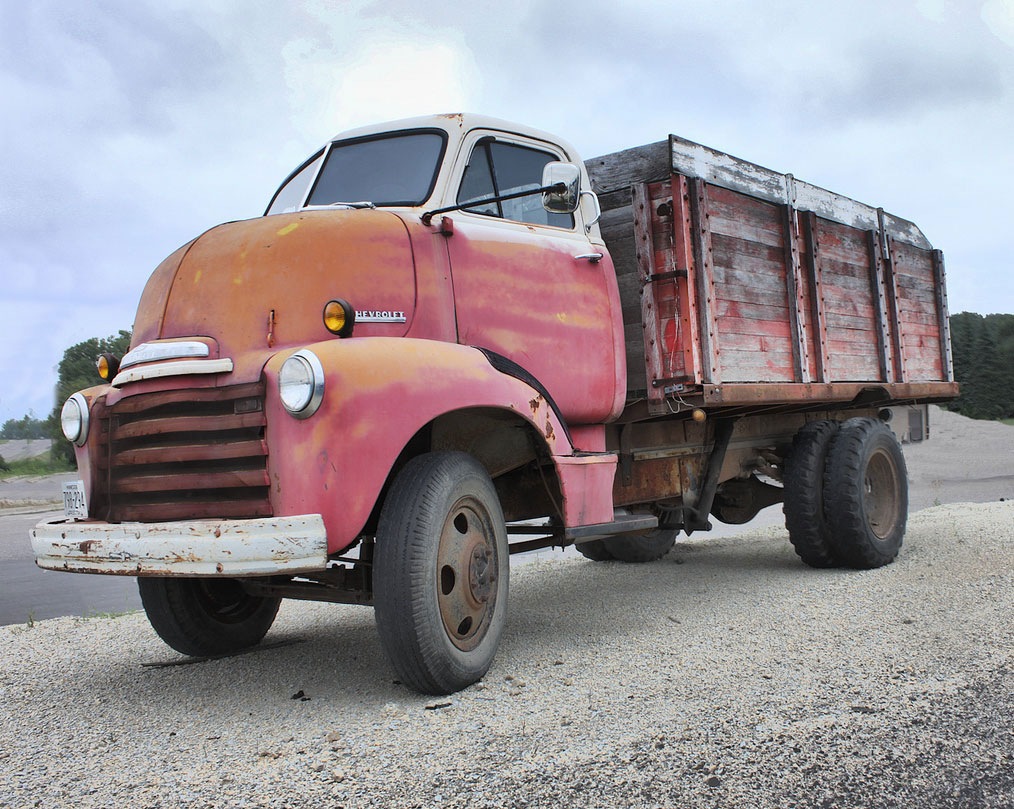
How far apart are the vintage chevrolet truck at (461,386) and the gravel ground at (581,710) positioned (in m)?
0.40

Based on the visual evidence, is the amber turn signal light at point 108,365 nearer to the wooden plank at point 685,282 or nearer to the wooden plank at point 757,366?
the wooden plank at point 685,282

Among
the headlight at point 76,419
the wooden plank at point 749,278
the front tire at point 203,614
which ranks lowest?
the front tire at point 203,614

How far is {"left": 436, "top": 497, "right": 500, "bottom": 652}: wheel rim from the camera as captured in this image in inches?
149

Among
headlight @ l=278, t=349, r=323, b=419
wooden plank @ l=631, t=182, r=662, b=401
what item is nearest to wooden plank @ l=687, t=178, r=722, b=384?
wooden plank @ l=631, t=182, r=662, b=401

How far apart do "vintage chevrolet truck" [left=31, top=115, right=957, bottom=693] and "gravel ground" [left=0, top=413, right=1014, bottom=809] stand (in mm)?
403

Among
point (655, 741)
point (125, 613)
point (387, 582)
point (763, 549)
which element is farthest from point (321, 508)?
point (763, 549)

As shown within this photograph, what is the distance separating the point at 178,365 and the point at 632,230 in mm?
2942

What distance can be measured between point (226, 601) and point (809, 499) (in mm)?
3909

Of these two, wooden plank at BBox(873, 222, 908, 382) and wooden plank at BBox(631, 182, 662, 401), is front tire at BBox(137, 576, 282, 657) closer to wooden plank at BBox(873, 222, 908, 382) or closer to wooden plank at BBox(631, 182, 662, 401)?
wooden plank at BBox(631, 182, 662, 401)

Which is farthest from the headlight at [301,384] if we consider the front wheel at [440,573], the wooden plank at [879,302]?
the wooden plank at [879,302]

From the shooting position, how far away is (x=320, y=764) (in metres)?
2.96

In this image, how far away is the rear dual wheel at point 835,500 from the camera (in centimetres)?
631

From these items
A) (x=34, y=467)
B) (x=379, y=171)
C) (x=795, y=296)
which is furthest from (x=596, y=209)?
(x=34, y=467)

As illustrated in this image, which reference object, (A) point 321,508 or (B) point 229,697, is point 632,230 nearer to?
(A) point 321,508
